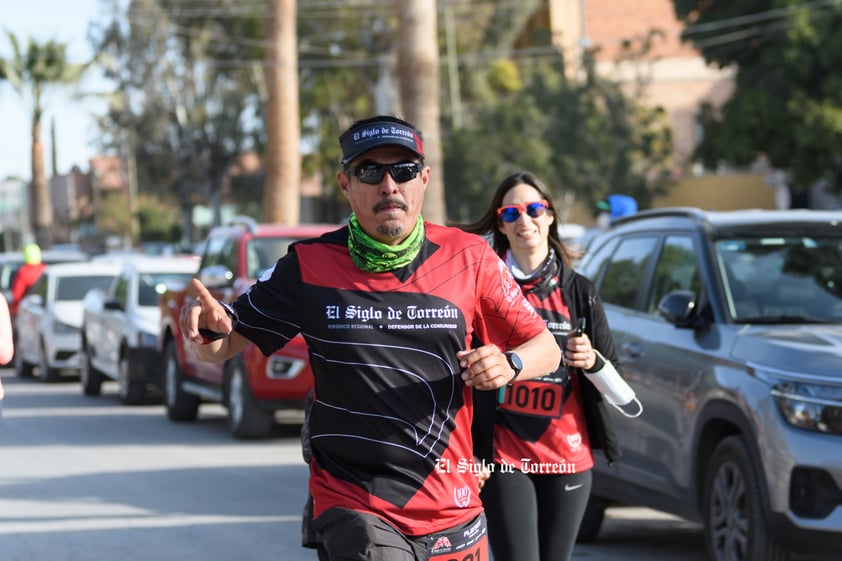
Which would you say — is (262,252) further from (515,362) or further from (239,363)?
(515,362)

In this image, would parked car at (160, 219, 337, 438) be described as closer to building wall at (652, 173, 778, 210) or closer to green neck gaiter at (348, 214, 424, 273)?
green neck gaiter at (348, 214, 424, 273)

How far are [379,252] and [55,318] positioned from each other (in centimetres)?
1880

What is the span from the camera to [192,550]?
892 centimetres

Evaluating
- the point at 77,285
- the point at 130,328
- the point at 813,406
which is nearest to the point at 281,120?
the point at 77,285

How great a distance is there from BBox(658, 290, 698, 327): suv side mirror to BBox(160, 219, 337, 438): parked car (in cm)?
493

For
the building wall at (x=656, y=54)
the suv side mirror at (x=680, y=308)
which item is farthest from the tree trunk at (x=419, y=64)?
the building wall at (x=656, y=54)

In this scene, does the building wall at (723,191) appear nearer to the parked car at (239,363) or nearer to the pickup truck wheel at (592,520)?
the parked car at (239,363)

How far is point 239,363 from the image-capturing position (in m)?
14.1

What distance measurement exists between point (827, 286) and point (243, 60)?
5246 cm

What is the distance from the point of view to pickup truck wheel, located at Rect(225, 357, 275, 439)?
1414 cm

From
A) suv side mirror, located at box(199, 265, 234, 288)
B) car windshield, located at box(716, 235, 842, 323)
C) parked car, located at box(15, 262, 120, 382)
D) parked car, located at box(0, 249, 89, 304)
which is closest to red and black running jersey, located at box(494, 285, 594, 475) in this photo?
car windshield, located at box(716, 235, 842, 323)

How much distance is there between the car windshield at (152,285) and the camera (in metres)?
19.0

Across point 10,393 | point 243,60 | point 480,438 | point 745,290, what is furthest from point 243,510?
point 243,60

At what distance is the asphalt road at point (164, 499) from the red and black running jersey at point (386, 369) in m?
4.47
